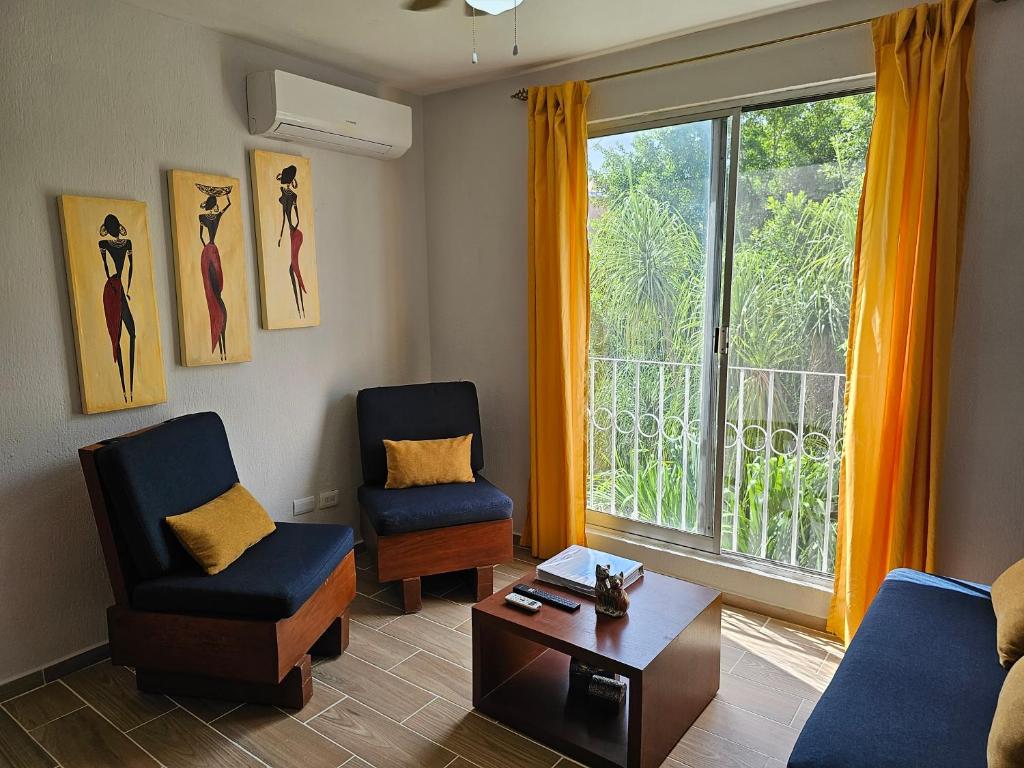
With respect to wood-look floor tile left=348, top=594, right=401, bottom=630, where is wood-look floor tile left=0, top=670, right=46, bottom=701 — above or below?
above

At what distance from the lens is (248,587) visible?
225 cm

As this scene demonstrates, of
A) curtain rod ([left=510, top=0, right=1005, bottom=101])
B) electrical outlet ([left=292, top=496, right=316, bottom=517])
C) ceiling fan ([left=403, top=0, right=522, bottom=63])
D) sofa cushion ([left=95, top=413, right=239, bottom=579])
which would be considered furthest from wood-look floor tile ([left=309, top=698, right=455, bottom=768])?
curtain rod ([left=510, top=0, right=1005, bottom=101])

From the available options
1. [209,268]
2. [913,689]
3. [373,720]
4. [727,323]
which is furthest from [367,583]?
[913,689]

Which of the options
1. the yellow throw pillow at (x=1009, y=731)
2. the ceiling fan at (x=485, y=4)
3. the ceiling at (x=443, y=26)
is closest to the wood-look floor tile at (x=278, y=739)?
the yellow throw pillow at (x=1009, y=731)

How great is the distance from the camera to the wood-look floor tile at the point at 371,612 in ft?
9.78

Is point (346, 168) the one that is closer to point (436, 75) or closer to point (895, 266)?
point (436, 75)

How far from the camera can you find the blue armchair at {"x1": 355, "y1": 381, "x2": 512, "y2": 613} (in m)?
3.00

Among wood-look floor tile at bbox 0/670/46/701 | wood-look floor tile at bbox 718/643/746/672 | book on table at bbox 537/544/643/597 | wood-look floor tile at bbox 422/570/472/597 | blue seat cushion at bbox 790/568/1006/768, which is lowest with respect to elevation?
wood-look floor tile at bbox 718/643/746/672

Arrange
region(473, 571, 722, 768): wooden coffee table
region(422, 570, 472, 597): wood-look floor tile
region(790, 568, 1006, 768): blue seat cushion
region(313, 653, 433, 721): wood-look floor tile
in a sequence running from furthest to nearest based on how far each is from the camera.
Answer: region(422, 570, 472, 597): wood-look floor tile
region(313, 653, 433, 721): wood-look floor tile
region(473, 571, 722, 768): wooden coffee table
region(790, 568, 1006, 768): blue seat cushion

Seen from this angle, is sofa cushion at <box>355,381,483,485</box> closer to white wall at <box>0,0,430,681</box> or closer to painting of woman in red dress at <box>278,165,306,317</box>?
white wall at <box>0,0,430,681</box>

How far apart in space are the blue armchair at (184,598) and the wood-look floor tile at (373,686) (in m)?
0.16

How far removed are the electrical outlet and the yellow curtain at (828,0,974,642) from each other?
2502mm

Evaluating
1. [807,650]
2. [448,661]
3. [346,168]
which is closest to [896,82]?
[807,650]

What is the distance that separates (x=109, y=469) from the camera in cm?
229
